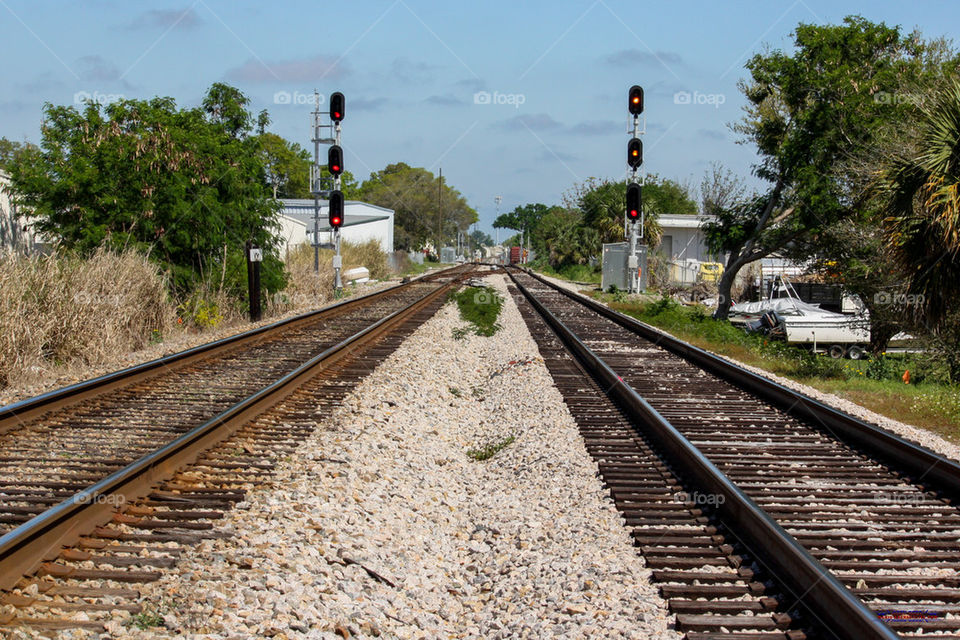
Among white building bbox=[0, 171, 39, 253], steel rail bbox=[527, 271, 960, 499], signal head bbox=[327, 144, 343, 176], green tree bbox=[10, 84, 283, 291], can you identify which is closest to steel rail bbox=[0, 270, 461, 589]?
steel rail bbox=[527, 271, 960, 499]

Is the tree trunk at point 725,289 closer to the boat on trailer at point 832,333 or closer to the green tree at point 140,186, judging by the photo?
the boat on trailer at point 832,333

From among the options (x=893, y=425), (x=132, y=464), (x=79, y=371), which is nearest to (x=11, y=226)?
(x=79, y=371)

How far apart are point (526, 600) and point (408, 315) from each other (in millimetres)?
15622

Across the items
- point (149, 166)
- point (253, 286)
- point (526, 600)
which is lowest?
point (526, 600)

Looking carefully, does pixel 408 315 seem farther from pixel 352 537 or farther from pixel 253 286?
pixel 352 537

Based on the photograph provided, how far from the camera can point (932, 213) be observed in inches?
389

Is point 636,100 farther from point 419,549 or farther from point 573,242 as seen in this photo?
point 573,242

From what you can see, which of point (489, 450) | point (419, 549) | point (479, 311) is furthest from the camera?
point (479, 311)

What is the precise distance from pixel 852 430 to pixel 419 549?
4.39 metres

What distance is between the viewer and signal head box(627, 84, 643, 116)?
2342 cm

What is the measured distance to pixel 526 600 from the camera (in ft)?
14.1

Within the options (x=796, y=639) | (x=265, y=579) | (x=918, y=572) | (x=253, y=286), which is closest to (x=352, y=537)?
(x=265, y=579)

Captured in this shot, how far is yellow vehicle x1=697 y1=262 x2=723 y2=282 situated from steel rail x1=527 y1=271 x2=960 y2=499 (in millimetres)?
26879

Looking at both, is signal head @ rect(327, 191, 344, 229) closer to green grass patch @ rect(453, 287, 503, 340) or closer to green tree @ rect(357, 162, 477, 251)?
green grass patch @ rect(453, 287, 503, 340)
